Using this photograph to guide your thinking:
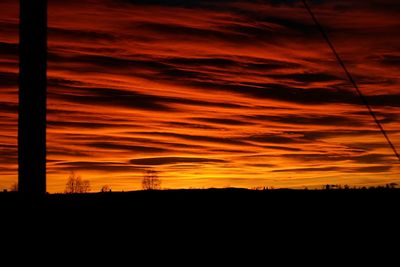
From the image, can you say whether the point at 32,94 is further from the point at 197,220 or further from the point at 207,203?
the point at 207,203

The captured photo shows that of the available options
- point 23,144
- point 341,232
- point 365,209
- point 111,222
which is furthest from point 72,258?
point 365,209

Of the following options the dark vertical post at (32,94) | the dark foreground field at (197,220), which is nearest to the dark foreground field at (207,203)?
the dark foreground field at (197,220)

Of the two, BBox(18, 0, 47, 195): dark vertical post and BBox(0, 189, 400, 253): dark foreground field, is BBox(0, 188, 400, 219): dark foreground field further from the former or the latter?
BBox(18, 0, 47, 195): dark vertical post

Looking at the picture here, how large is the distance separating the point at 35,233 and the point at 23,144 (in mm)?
957

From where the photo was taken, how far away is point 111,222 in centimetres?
861

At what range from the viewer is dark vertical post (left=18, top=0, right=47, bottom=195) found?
8406mm

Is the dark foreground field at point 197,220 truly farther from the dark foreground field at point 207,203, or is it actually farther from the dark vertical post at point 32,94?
the dark vertical post at point 32,94

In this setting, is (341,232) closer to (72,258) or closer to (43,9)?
(72,258)

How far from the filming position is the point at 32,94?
27.6ft

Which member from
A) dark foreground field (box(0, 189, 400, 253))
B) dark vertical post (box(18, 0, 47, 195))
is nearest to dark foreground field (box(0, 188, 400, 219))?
dark foreground field (box(0, 189, 400, 253))

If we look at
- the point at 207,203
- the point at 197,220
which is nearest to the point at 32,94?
the point at 197,220

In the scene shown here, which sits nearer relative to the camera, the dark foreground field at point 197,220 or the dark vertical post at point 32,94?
the dark foreground field at point 197,220

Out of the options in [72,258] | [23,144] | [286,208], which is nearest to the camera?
[72,258]

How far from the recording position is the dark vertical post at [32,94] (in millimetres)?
8406
